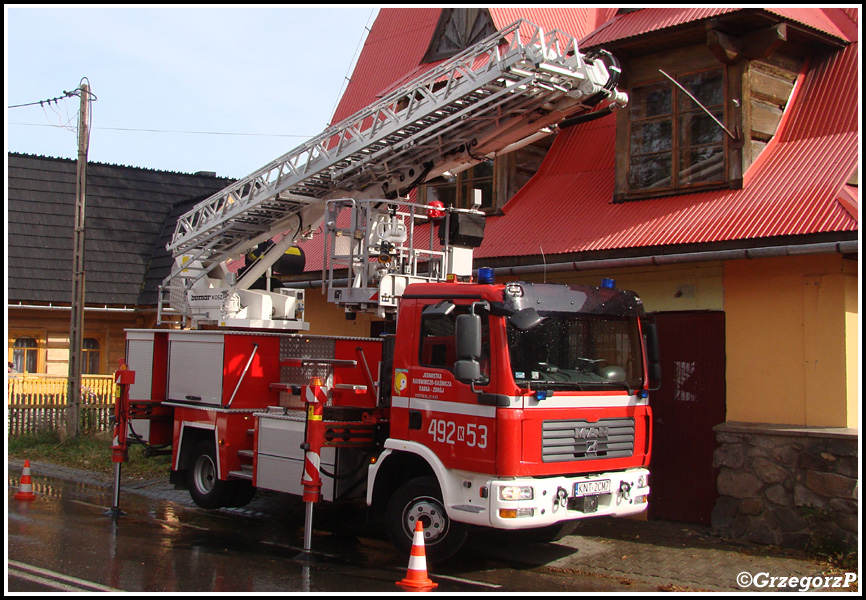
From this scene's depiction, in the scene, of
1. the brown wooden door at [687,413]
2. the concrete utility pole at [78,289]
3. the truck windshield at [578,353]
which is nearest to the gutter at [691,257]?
the brown wooden door at [687,413]

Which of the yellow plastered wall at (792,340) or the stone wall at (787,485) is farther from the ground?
the yellow plastered wall at (792,340)

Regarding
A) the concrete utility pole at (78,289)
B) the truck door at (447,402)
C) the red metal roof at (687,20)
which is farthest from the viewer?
the concrete utility pole at (78,289)

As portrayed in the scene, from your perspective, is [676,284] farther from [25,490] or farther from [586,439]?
[25,490]

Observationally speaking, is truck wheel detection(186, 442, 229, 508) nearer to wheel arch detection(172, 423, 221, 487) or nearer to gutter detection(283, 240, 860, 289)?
wheel arch detection(172, 423, 221, 487)

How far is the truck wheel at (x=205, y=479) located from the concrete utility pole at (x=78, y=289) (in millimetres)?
7183

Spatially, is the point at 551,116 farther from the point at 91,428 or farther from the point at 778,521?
the point at 91,428

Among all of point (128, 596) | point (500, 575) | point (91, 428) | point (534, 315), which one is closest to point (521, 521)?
point (500, 575)

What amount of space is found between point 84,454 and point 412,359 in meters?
10.3

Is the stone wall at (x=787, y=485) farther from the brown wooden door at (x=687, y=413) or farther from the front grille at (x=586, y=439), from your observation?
the front grille at (x=586, y=439)

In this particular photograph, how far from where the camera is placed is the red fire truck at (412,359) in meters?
7.66

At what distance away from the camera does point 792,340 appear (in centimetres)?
947

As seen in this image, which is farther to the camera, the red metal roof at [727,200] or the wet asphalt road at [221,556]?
the red metal roof at [727,200]

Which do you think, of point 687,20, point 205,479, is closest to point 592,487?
point 205,479

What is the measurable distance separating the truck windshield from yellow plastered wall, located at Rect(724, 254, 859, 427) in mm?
2073
